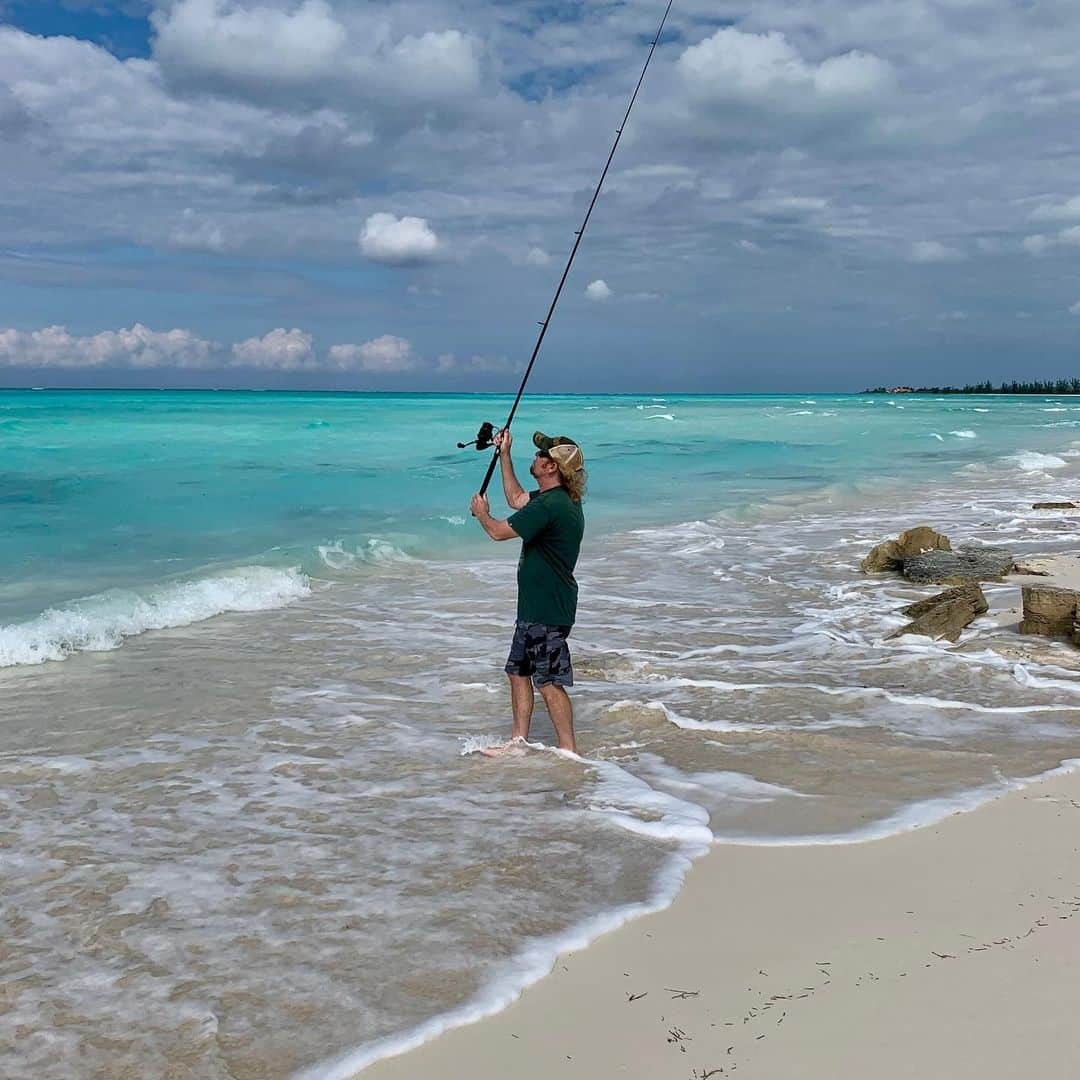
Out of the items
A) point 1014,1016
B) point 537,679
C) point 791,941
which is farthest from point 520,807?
point 1014,1016

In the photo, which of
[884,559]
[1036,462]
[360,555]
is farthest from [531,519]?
[1036,462]

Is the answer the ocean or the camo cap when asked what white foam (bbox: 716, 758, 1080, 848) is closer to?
the ocean

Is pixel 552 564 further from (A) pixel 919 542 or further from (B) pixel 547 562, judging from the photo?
(A) pixel 919 542

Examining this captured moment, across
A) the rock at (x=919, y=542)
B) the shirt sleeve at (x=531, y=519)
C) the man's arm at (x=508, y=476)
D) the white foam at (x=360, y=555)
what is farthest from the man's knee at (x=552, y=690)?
the white foam at (x=360, y=555)

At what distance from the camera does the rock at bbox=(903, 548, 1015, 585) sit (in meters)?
10.0

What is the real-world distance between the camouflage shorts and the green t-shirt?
0.15 ft

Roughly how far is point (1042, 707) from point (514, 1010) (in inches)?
166

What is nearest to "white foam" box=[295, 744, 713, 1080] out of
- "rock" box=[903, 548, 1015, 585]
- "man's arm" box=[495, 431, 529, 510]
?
"man's arm" box=[495, 431, 529, 510]

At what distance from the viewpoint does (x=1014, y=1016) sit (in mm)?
2848

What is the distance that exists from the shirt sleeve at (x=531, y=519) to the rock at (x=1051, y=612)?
439cm

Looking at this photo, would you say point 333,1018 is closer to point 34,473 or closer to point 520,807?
point 520,807

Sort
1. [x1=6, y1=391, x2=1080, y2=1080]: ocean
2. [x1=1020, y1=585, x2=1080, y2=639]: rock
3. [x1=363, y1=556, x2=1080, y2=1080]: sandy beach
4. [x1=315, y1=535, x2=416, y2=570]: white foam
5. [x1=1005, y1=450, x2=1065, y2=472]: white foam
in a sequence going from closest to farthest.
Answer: [x1=363, y1=556, x2=1080, y2=1080]: sandy beach, [x1=6, y1=391, x2=1080, y2=1080]: ocean, [x1=1020, y1=585, x2=1080, y2=639]: rock, [x1=315, y1=535, x2=416, y2=570]: white foam, [x1=1005, y1=450, x2=1065, y2=472]: white foam

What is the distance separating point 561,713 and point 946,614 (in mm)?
3807

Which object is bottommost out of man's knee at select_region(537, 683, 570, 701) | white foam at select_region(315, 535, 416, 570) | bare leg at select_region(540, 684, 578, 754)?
white foam at select_region(315, 535, 416, 570)
